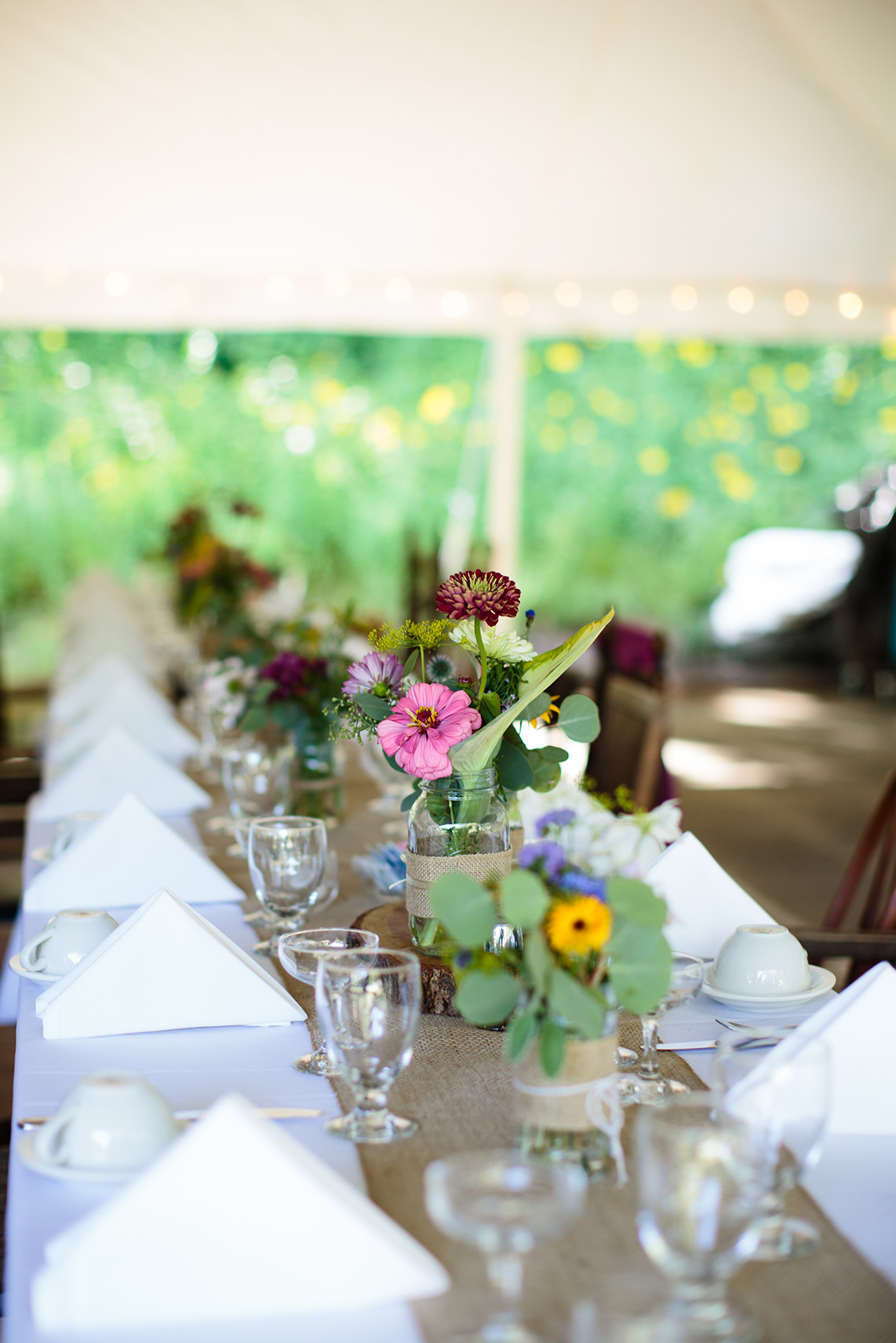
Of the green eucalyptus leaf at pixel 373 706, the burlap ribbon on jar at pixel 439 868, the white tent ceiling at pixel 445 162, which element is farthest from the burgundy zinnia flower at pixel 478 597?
the white tent ceiling at pixel 445 162

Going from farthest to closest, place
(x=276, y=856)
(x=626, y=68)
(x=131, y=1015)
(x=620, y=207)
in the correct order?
1. (x=620, y=207)
2. (x=626, y=68)
3. (x=276, y=856)
4. (x=131, y=1015)

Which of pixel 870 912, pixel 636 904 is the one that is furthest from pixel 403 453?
pixel 636 904

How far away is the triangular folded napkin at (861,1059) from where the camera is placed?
1077 millimetres

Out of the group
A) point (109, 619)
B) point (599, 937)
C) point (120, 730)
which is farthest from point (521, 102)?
point (599, 937)

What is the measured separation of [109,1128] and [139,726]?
1725 millimetres

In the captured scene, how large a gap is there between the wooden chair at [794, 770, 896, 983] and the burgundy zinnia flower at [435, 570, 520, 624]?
0.76 metres

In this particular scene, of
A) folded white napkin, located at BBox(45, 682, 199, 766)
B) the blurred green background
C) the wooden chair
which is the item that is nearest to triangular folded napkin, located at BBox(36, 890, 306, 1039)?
the wooden chair

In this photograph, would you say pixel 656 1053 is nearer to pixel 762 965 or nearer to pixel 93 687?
pixel 762 965

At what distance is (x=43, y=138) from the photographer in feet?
16.8

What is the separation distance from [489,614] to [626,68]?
13.1 ft

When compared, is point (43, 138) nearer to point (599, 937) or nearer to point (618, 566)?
Result: point (599, 937)

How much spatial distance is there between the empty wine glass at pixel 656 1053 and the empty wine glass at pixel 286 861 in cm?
41

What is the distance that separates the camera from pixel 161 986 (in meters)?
1.27

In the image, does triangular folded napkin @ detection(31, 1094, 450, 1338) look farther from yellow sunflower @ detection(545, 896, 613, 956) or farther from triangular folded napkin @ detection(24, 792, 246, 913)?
triangular folded napkin @ detection(24, 792, 246, 913)
